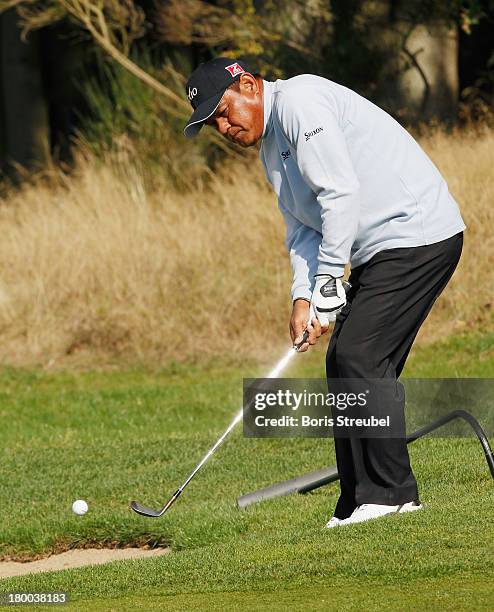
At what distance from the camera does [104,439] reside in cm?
1013

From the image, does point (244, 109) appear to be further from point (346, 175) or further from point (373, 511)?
point (373, 511)

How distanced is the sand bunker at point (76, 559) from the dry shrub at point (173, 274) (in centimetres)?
580

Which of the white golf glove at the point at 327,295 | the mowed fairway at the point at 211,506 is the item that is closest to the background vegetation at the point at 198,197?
the mowed fairway at the point at 211,506

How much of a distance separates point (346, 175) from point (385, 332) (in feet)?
2.33

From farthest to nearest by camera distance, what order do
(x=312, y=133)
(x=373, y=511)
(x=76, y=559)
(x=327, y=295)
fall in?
(x=76, y=559) < (x=373, y=511) < (x=327, y=295) < (x=312, y=133)

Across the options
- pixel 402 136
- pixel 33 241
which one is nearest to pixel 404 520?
pixel 402 136

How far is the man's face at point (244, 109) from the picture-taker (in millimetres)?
5645

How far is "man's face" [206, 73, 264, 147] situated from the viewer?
5645mm

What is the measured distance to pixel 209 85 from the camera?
5648 mm

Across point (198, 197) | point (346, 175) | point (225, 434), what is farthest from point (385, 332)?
point (198, 197)

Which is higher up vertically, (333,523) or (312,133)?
(312,133)

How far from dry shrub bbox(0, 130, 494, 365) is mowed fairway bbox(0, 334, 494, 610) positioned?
0.66 meters

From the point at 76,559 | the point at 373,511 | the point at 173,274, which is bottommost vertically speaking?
the point at 173,274
